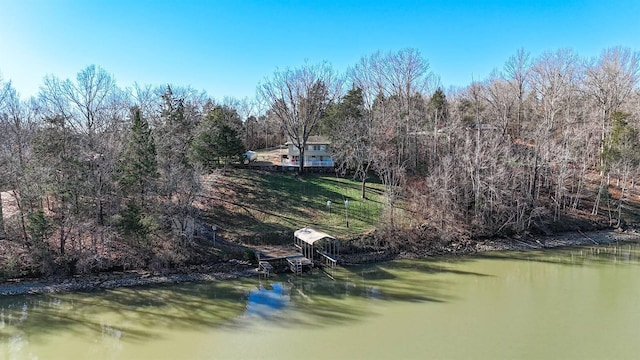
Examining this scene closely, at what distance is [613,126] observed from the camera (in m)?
36.4

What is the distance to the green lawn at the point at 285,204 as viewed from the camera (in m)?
27.6

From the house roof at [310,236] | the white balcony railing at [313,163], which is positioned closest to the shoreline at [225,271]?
the house roof at [310,236]

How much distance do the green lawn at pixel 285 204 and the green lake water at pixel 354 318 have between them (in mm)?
5542

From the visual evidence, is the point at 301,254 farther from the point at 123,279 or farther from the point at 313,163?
the point at 313,163

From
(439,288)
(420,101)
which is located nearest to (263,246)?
(439,288)

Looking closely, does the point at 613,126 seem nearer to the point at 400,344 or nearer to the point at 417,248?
the point at 417,248

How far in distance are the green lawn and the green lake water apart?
5542 millimetres

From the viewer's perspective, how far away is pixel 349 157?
110 ft

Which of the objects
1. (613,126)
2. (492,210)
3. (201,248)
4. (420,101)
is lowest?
(201,248)

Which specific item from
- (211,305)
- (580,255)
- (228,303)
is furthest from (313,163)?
(580,255)

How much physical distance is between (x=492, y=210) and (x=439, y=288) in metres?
11.3

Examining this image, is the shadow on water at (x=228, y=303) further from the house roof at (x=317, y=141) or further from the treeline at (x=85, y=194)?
the house roof at (x=317, y=141)

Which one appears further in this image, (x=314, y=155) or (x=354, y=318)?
(x=314, y=155)

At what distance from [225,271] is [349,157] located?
1545cm
